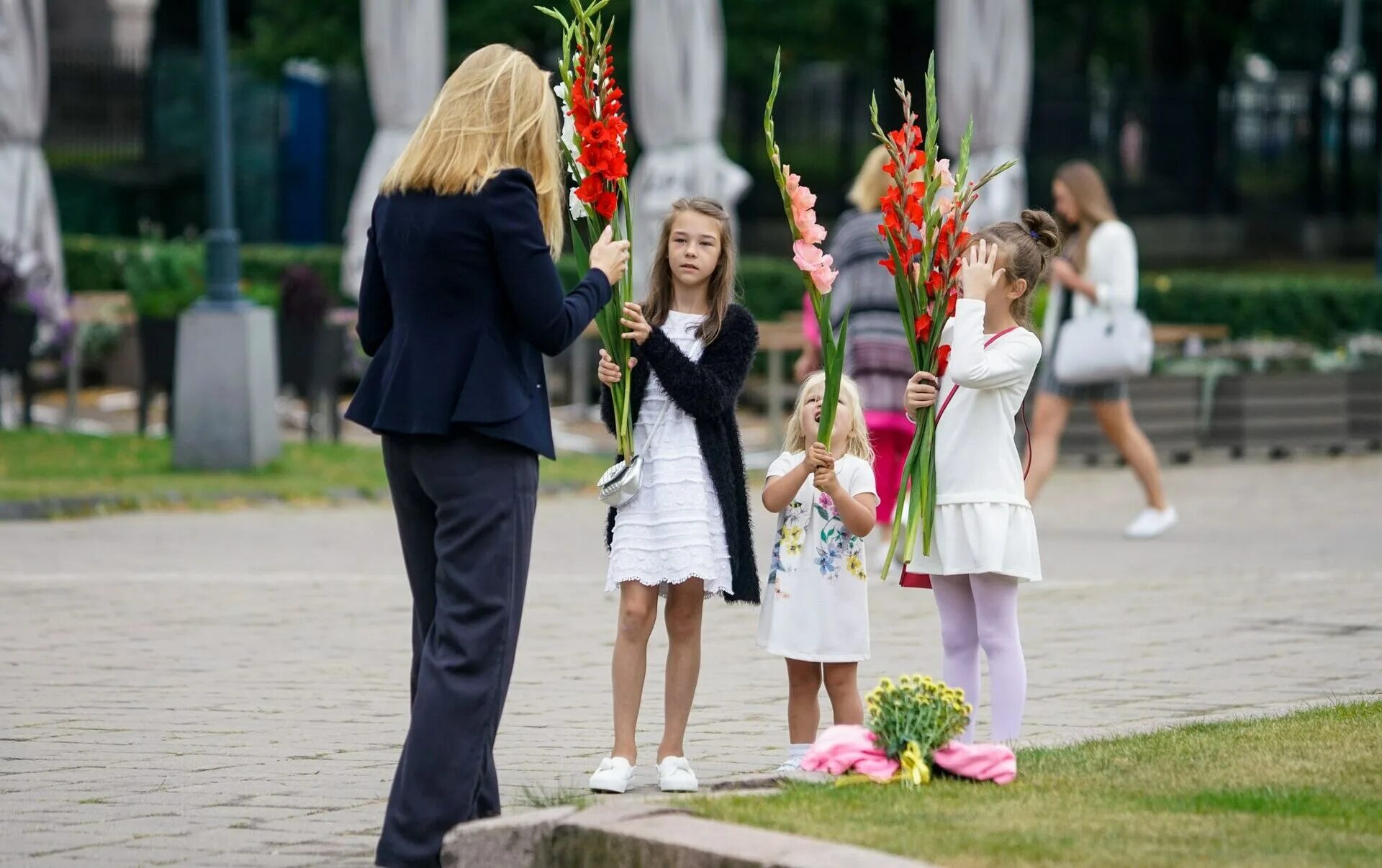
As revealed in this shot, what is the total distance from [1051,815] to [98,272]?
18584 mm

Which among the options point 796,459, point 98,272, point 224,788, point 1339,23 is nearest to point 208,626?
point 224,788

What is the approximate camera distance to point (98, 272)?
72.3ft

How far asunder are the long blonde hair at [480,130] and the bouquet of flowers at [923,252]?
3.05ft

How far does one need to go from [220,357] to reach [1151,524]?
5720 mm

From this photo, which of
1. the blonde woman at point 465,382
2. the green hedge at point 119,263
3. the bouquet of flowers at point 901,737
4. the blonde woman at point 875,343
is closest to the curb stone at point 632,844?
the blonde woman at point 465,382

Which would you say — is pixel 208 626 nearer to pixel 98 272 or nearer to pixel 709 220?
pixel 709 220

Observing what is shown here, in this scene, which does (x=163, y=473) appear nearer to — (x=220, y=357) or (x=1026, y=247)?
(x=220, y=357)

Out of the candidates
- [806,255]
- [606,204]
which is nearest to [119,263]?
[606,204]

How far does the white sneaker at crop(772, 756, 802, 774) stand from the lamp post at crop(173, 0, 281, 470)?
27.5 ft

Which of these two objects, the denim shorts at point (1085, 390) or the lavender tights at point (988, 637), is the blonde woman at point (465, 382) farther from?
the denim shorts at point (1085, 390)

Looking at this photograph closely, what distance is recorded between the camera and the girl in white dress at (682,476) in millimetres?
5824

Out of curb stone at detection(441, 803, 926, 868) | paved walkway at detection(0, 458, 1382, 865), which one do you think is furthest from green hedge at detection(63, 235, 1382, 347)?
curb stone at detection(441, 803, 926, 868)

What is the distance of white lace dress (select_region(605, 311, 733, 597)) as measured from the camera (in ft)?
19.1

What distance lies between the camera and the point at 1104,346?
11.6m
